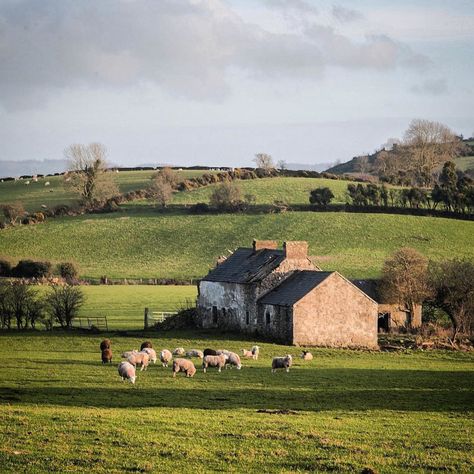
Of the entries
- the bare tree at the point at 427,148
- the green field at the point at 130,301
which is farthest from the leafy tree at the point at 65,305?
the bare tree at the point at 427,148

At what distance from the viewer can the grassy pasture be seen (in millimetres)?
21844

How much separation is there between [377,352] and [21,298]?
25.5 metres

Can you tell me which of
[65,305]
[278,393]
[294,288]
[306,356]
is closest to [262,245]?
[294,288]

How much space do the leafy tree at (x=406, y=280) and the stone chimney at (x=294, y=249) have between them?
10.4 meters

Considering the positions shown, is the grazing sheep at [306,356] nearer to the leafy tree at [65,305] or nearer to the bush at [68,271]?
the leafy tree at [65,305]

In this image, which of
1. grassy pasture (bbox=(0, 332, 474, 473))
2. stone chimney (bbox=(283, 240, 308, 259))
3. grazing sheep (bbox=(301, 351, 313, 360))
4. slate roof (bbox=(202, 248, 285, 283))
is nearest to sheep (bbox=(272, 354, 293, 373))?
grassy pasture (bbox=(0, 332, 474, 473))

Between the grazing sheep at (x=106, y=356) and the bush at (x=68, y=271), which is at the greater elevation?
the bush at (x=68, y=271)

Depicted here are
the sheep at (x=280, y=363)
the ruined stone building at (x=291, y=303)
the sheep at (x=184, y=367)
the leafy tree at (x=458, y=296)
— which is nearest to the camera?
the sheep at (x=184, y=367)

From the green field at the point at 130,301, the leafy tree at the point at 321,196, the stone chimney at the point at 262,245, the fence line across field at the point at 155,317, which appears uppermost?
the leafy tree at the point at 321,196

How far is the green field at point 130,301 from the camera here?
7162 centimetres

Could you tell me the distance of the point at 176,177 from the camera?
498 ft

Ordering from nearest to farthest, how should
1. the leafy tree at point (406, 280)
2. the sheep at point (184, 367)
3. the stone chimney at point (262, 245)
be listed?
1. the sheep at point (184, 367)
2. the stone chimney at point (262, 245)
3. the leafy tree at point (406, 280)

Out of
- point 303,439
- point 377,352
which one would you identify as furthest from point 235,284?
point 303,439

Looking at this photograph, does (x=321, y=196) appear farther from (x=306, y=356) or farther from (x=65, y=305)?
(x=306, y=356)
